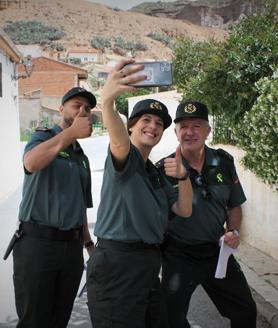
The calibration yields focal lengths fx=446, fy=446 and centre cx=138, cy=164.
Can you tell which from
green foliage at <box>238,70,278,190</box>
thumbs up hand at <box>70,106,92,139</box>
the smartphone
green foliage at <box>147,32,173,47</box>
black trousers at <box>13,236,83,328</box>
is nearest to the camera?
the smartphone

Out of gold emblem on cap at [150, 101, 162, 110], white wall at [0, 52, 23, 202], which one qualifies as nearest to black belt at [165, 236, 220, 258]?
gold emblem on cap at [150, 101, 162, 110]

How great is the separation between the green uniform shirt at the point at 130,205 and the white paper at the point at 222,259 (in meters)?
0.72

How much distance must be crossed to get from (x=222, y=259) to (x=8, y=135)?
10.8m

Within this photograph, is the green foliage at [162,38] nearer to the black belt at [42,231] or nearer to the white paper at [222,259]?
the white paper at [222,259]

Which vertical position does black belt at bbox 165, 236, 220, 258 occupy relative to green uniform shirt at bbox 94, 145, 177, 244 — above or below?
below

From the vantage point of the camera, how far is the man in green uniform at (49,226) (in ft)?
8.44

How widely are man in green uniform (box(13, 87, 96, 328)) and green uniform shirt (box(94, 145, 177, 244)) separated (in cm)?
49

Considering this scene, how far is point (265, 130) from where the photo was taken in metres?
4.73

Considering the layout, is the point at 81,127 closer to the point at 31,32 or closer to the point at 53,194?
the point at 53,194

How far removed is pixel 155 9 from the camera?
152m

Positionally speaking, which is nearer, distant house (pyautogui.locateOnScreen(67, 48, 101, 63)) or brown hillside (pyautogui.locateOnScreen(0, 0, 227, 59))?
distant house (pyautogui.locateOnScreen(67, 48, 101, 63))

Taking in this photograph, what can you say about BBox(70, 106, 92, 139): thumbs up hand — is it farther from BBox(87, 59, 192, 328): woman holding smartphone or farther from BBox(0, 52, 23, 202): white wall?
BBox(0, 52, 23, 202): white wall

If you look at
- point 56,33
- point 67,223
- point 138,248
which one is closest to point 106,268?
point 138,248

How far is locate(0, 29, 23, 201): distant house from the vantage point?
11.7 metres
